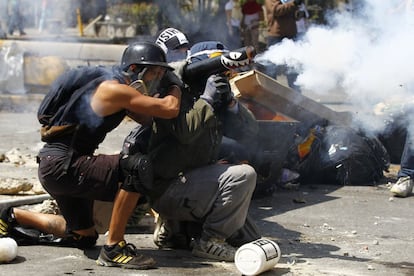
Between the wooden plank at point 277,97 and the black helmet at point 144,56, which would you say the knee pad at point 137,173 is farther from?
the wooden plank at point 277,97

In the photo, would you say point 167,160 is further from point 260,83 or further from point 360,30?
point 360,30

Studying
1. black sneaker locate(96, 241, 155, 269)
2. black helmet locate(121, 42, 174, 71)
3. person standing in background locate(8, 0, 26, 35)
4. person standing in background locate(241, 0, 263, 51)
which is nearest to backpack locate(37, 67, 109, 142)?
black helmet locate(121, 42, 174, 71)

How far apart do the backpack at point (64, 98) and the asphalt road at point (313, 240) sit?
2.57ft

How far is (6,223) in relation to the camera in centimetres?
A: 545

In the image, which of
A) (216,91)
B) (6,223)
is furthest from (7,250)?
(216,91)

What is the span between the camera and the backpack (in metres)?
5.11

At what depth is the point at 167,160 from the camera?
523cm

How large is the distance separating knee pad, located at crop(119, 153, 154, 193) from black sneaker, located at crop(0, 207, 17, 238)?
843mm

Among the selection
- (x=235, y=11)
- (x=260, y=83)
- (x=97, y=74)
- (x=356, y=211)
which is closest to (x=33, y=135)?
(x=260, y=83)

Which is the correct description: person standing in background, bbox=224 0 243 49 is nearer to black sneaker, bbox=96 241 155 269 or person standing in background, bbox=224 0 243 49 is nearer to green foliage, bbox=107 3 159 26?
green foliage, bbox=107 3 159 26

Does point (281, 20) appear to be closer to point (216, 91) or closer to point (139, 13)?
point (216, 91)

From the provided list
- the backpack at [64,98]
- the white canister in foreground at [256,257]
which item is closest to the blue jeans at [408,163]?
the white canister in foreground at [256,257]

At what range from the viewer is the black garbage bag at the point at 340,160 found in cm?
781

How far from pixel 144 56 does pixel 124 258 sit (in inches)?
46.6
